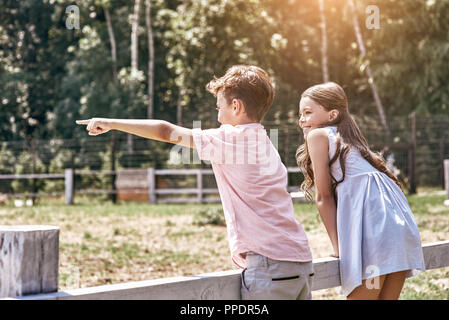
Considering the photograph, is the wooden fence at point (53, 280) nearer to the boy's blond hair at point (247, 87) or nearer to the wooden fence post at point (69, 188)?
the boy's blond hair at point (247, 87)

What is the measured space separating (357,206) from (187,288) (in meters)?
0.94

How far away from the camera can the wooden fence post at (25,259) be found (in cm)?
176

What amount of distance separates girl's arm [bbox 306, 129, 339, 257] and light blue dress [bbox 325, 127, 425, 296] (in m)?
0.04

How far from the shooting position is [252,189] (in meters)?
2.29

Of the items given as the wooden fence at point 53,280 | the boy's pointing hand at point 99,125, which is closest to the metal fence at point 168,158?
the wooden fence at point 53,280

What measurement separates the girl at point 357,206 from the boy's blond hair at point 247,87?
1.52ft

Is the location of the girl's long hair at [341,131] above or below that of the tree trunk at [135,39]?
below

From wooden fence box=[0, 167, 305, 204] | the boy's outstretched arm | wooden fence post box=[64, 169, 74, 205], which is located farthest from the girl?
wooden fence post box=[64, 169, 74, 205]

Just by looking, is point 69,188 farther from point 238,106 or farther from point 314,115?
point 238,106

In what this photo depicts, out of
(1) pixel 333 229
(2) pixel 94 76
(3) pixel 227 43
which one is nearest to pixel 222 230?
(1) pixel 333 229

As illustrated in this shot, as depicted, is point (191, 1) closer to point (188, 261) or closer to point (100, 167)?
point (100, 167)

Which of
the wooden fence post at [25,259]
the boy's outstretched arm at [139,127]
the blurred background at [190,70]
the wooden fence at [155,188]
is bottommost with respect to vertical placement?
the wooden fence at [155,188]

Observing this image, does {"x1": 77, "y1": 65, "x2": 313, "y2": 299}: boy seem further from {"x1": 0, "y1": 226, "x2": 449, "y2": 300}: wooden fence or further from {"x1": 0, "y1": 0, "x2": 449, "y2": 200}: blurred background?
{"x1": 0, "y1": 0, "x2": 449, "y2": 200}: blurred background

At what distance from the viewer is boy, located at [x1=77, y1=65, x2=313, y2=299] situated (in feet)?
7.30
